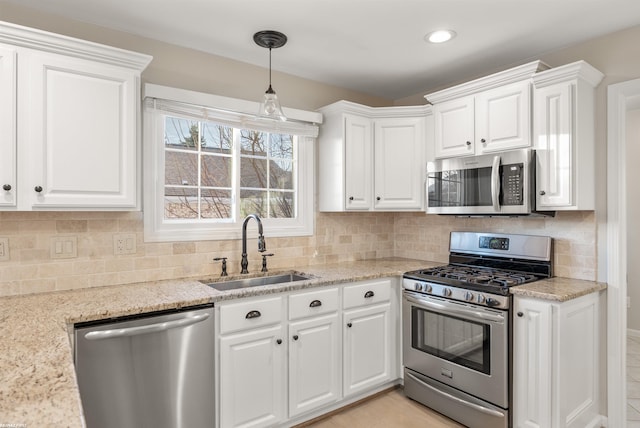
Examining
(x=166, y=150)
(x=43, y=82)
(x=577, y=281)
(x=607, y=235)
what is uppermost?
(x=43, y=82)

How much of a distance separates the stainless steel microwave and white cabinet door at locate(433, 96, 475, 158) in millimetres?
78

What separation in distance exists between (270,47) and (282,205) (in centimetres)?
120

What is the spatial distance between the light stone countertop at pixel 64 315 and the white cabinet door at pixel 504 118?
3.09ft

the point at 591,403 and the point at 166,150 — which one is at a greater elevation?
the point at 166,150

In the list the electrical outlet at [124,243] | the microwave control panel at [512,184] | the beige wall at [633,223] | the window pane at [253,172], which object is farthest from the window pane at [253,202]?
the beige wall at [633,223]

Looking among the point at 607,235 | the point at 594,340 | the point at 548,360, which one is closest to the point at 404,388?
the point at 548,360

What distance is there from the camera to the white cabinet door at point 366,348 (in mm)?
2633

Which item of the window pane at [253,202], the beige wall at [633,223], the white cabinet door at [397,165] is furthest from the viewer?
the beige wall at [633,223]

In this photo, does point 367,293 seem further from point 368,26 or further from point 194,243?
point 368,26

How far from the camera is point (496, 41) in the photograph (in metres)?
2.54

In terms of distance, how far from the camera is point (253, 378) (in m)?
2.20

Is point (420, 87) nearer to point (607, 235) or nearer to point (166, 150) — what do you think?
point (607, 235)

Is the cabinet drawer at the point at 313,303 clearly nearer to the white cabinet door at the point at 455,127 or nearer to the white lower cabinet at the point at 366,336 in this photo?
the white lower cabinet at the point at 366,336

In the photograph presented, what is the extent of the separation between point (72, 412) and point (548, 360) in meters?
2.24
